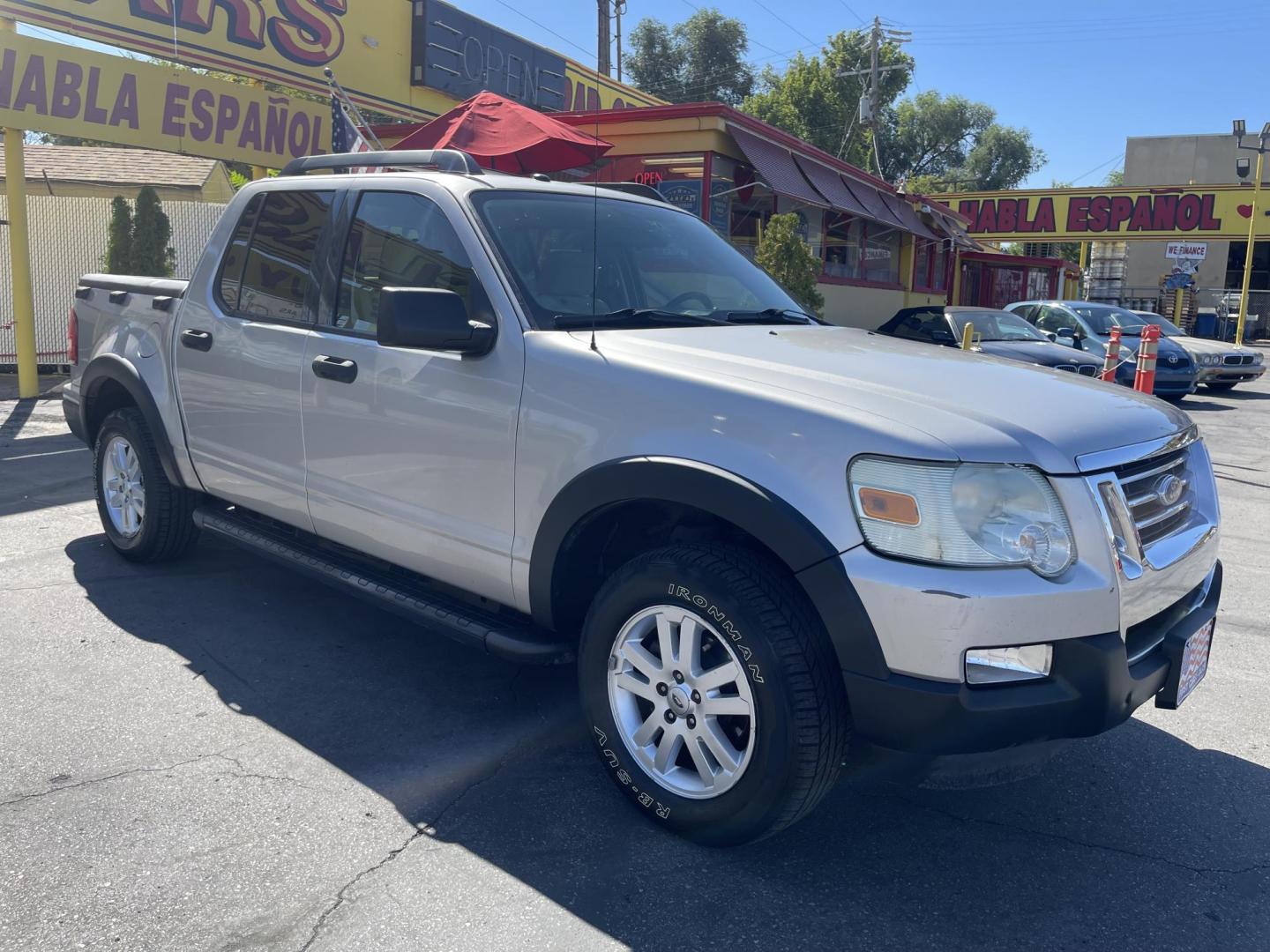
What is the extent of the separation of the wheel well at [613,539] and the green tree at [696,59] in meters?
52.6

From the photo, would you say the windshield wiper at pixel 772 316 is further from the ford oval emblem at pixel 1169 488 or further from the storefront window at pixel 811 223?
the storefront window at pixel 811 223

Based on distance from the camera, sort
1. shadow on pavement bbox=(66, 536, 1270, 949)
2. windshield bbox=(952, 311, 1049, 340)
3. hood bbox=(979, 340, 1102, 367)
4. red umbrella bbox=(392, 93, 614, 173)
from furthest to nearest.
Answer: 1. windshield bbox=(952, 311, 1049, 340)
2. hood bbox=(979, 340, 1102, 367)
3. red umbrella bbox=(392, 93, 614, 173)
4. shadow on pavement bbox=(66, 536, 1270, 949)

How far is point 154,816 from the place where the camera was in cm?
311

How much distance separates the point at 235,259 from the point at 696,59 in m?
52.9

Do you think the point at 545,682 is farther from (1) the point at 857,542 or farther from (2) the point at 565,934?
(1) the point at 857,542

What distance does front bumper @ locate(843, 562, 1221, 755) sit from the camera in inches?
98.0

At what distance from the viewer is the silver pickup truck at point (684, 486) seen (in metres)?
2.53

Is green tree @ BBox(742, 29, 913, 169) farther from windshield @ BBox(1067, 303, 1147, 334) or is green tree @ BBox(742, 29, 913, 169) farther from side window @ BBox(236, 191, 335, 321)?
side window @ BBox(236, 191, 335, 321)

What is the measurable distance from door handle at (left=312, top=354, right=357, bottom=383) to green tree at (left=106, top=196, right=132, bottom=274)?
32.9 ft

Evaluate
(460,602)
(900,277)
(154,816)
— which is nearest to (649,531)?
(460,602)

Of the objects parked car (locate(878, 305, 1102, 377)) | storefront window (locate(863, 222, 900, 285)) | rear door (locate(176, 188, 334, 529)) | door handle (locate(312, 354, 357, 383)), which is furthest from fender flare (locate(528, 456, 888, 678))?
storefront window (locate(863, 222, 900, 285))

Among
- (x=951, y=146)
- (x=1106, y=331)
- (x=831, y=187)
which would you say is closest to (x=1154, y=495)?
(x=1106, y=331)

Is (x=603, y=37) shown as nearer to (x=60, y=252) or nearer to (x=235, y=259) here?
(x=60, y=252)

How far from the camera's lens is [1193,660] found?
293 centimetres
